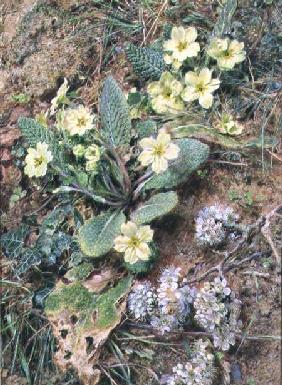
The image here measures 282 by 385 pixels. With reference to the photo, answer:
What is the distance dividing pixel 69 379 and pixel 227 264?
74 cm

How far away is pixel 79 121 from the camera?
2332 mm

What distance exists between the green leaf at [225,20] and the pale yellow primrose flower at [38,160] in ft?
2.82

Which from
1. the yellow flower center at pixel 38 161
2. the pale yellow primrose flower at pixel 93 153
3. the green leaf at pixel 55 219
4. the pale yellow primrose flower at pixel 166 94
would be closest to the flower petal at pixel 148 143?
the pale yellow primrose flower at pixel 93 153

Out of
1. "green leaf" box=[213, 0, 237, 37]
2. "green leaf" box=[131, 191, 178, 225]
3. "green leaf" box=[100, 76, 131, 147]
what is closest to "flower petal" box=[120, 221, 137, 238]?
"green leaf" box=[131, 191, 178, 225]

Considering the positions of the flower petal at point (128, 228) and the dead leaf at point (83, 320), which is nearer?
the flower petal at point (128, 228)

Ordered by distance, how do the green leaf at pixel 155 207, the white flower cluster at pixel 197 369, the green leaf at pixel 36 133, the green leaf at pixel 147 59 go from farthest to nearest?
the green leaf at pixel 147 59
the green leaf at pixel 36 133
the green leaf at pixel 155 207
the white flower cluster at pixel 197 369

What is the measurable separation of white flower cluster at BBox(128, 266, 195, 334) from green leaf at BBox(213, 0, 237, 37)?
987mm

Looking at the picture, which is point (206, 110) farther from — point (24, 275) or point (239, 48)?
point (24, 275)

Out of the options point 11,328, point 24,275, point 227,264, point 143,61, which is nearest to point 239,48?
point 143,61

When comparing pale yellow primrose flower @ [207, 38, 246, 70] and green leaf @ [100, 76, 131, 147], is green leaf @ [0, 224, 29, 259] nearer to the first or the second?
green leaf @ [100, 76, 131, 147]

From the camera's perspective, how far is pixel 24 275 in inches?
99.4

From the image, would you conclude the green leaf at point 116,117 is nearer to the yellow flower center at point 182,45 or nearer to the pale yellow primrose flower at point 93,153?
the pale yellow primrose flower at point 93,153

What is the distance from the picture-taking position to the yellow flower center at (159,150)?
2.21 metres

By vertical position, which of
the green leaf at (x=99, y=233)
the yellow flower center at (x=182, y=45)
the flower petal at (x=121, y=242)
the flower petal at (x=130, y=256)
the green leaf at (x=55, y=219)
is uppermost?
the yellow flower center at (x=182, y=45)
